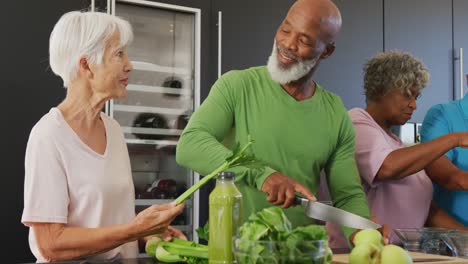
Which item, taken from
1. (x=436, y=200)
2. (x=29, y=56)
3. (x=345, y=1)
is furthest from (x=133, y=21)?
(x=436, y=200)

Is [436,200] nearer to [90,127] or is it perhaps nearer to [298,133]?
[298,133]

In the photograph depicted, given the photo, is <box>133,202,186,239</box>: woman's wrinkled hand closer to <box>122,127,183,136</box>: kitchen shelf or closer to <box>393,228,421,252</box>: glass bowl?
<box>393,228,421,252</box>: glass bowl

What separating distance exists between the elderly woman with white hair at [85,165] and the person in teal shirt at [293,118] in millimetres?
258

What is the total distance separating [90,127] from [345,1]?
2253 millimetres

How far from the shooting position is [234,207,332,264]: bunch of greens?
891 millimetres

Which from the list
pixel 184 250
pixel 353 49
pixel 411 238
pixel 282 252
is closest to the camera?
pixel 282 252

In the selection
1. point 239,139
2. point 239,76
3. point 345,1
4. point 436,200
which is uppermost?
point 345,1

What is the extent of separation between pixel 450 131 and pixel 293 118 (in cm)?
72

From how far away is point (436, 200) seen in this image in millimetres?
2227

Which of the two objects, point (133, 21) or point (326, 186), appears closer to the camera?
point (326, 186)

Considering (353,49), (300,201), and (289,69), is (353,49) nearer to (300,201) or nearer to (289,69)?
(289,69)

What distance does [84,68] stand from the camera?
1.61 metres

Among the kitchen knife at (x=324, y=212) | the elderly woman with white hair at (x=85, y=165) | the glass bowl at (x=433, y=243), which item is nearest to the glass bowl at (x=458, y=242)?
the glass bowl at (x=433, y=243)

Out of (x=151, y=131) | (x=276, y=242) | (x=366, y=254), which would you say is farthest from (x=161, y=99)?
(x=276, y=242)
